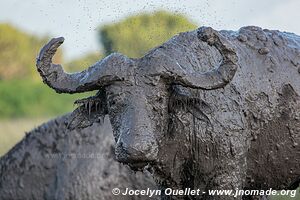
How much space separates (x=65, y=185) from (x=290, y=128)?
3479 millimetres

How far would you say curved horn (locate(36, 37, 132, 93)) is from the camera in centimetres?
630

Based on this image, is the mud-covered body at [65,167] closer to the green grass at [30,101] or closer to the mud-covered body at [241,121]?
the mud-covered body at [241,121]

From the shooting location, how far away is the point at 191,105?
656 centimetres

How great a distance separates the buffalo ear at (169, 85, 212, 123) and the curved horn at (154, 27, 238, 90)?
7.8 inches

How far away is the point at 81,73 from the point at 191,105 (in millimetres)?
890

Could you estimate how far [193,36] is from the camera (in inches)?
276

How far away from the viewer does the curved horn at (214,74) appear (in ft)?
20.5

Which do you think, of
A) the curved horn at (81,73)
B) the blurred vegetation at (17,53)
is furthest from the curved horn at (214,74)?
the blurred vegetation at (17,53)

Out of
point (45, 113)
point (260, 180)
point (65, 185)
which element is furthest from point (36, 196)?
point (45, 113)

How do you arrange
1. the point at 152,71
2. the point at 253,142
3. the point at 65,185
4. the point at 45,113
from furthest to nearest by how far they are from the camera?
the point at 45,113 → the point at 65,185 → the point at 253,142 → the point at 152,71

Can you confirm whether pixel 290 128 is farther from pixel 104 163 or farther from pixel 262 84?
pixel 104 163

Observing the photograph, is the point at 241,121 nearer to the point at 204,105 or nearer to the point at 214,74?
the point at 204,105

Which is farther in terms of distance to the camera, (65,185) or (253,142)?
(65,185)

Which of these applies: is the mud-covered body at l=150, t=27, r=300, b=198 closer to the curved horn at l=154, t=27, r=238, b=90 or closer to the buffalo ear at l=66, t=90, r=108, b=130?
the curved horn at l=154, t=27, r=238, b=90
